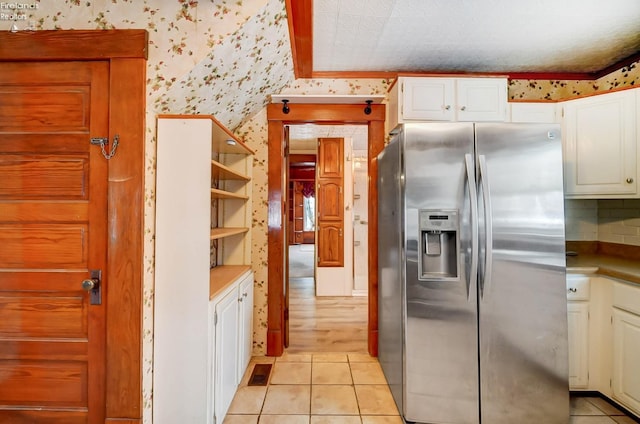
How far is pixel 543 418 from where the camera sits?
1.65m

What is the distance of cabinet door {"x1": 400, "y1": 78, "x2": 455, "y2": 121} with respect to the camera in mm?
2230

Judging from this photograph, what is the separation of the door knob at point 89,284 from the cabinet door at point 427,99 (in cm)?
225

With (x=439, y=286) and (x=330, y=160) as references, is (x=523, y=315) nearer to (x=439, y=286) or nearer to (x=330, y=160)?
(x=439, y=286)

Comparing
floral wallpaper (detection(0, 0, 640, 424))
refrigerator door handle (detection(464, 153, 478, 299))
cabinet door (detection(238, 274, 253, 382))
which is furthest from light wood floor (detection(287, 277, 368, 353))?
floral wallpaper (detection(0, 0, 640, 424))

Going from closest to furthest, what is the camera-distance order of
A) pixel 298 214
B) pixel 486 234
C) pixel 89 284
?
pixel 89 284 < pixel 486 234 < pixel 298 214

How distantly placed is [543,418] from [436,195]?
1.42 meters

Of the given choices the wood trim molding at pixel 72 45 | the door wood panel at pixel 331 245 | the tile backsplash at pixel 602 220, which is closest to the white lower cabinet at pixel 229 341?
the wood trim molding at pixel 72 45

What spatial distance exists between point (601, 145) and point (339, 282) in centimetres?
338

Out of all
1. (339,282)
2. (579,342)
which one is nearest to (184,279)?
(579,342)

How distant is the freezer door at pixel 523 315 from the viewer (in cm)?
164

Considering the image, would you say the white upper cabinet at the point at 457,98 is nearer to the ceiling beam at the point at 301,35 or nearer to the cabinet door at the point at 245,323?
the ceiling beam at the point at 301,35

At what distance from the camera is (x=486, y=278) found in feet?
5.33

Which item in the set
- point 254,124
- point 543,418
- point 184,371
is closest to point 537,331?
point 543,418

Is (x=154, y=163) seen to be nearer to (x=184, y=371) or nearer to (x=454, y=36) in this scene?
(x=184, y=371)
